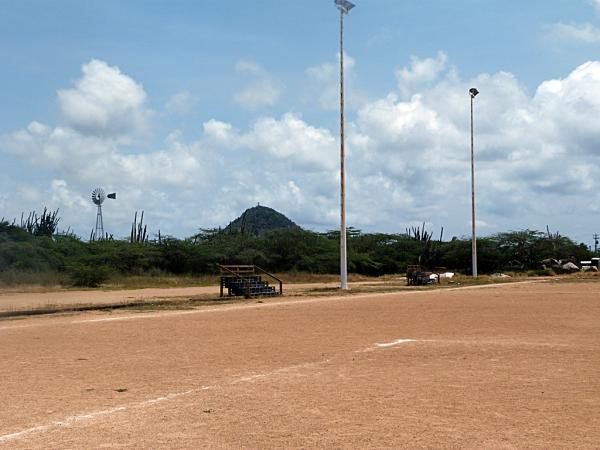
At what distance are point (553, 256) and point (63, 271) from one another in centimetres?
4554

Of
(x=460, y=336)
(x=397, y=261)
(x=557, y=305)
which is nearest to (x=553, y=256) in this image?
(x=397, y=261)

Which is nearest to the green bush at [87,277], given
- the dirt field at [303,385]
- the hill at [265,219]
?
the dirt field at [303,385]

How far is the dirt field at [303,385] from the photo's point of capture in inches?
259

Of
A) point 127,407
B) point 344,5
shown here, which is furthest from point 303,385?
point 344,5

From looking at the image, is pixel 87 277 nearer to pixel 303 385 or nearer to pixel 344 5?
pixel 344 5

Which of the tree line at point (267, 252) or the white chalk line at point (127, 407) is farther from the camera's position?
the tree line at point (267, 252)

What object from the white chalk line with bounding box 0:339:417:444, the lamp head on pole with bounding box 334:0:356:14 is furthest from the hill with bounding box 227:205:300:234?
the white chalk line with bounding box 0:339:417:444

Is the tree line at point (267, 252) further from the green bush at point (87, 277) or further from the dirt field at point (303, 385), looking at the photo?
the dirt field at point (303, 385)

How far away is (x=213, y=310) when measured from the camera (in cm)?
2319

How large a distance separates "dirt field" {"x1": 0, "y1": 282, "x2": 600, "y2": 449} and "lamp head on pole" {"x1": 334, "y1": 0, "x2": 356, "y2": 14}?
74.6 feet

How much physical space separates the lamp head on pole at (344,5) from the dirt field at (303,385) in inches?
895

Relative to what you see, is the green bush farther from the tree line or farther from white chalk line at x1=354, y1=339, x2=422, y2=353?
white chalk line at x1=354, y1=339, x2=422, y2=353

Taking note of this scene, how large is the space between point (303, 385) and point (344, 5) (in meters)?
30.4

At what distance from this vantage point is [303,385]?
911 cm
